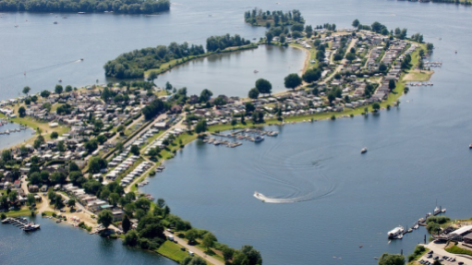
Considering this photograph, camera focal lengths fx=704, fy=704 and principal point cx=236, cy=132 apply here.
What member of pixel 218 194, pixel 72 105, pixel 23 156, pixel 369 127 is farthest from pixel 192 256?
pixel 72 105

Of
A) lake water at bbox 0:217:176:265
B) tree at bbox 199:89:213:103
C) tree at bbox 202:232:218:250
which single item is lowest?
lake water at bbox 0:217:176:265

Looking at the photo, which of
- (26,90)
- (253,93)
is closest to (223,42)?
(253,93)

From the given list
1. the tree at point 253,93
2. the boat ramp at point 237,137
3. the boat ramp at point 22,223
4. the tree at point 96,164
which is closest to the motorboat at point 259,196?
the boat ramp at point 237,137

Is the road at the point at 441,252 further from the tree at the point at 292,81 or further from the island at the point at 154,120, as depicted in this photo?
the tree at the point at 292,81

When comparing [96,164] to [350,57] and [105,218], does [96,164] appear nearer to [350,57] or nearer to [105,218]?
[105,218]

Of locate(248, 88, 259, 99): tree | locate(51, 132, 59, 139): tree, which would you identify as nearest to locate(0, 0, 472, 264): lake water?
locate(248, 88, 259, 99): tree

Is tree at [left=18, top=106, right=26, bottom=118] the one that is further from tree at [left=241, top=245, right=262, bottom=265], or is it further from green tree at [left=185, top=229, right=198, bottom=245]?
tree at [left=241, top=245, right=262, bottom=265]
